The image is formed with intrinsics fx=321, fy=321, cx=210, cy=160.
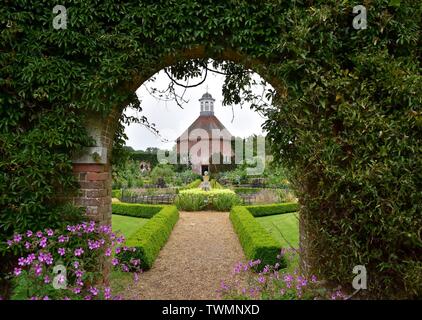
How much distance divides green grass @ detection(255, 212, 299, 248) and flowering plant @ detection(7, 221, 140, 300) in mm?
5110

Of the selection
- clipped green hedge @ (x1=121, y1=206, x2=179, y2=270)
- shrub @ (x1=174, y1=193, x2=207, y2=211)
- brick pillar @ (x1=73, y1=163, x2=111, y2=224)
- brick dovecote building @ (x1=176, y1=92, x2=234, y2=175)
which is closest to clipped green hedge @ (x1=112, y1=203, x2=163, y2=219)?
shrub @ (x1=174, y1=193, x2=207, y2=211)

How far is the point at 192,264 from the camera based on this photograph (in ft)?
20.8

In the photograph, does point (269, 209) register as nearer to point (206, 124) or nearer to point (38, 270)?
point (38, 270)

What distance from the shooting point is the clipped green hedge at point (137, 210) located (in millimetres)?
12231

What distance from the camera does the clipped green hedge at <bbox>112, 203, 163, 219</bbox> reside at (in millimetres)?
12231

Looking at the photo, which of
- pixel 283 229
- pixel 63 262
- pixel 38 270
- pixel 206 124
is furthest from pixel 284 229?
pixel 206 124

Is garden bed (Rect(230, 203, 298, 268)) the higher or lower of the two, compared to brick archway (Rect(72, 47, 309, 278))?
lower

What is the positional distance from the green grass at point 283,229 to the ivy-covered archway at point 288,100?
15.0 ft

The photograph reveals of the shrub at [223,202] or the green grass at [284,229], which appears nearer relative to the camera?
the green grass at [284,229]

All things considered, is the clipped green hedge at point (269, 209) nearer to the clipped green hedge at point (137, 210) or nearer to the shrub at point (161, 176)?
the clipped green hedge at point (137, 210)

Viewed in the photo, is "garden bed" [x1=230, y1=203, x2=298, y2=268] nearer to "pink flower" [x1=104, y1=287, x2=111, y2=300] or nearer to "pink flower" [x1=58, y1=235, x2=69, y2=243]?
"pink flower" [x1=104, y1=287, x2=111, y2=300]

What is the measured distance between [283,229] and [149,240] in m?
4.60

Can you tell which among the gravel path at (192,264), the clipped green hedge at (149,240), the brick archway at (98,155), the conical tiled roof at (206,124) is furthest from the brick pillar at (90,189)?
the conical tiled roof at (206,124)
